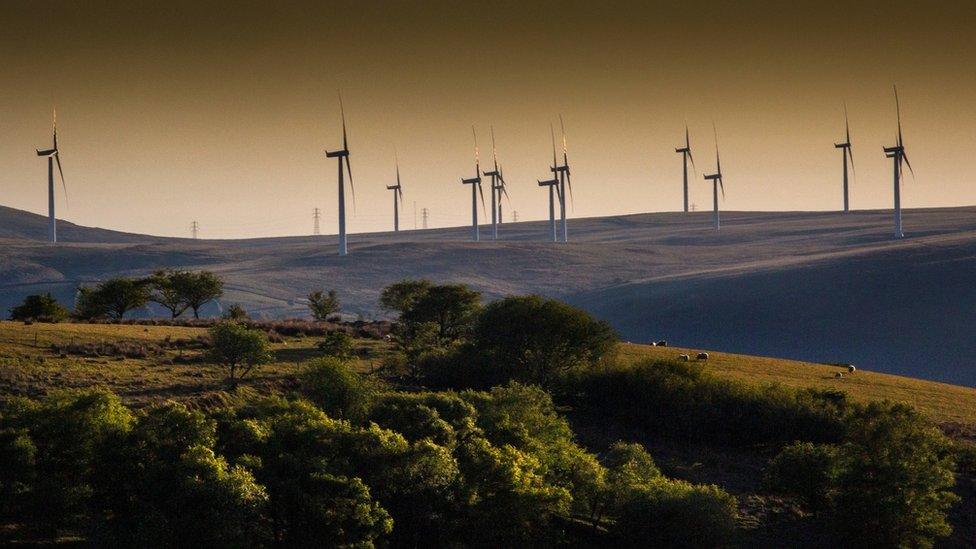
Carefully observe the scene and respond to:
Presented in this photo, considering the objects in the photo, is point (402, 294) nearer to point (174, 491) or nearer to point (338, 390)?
point (338, 390)

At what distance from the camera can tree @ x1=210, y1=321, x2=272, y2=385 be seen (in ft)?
256

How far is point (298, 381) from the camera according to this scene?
258 feet

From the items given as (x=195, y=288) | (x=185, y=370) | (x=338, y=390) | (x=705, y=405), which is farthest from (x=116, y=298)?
(x=705, y=405)

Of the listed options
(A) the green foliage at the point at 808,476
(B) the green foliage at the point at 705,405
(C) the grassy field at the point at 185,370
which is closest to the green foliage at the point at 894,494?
(A) the green foliage at the point at 808,476

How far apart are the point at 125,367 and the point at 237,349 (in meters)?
6.45

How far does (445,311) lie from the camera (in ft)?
357

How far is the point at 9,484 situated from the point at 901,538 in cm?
3901

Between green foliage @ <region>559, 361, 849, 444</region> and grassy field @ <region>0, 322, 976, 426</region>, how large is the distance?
951 centimetres

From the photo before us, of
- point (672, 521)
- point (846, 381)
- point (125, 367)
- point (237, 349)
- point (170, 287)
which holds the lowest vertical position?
point (672, 521)

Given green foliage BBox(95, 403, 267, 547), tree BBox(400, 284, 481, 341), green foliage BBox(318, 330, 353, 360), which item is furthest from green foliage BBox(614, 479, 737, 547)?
tree BBox(400, 284, 481, 341)

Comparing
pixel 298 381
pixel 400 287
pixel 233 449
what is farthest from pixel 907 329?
pixel 233 449

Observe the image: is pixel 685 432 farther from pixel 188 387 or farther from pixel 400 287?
pixel 400 287

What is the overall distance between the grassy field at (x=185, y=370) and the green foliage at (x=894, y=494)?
71.6 ft

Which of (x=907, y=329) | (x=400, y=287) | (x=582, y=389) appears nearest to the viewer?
(x=582, y=389)
